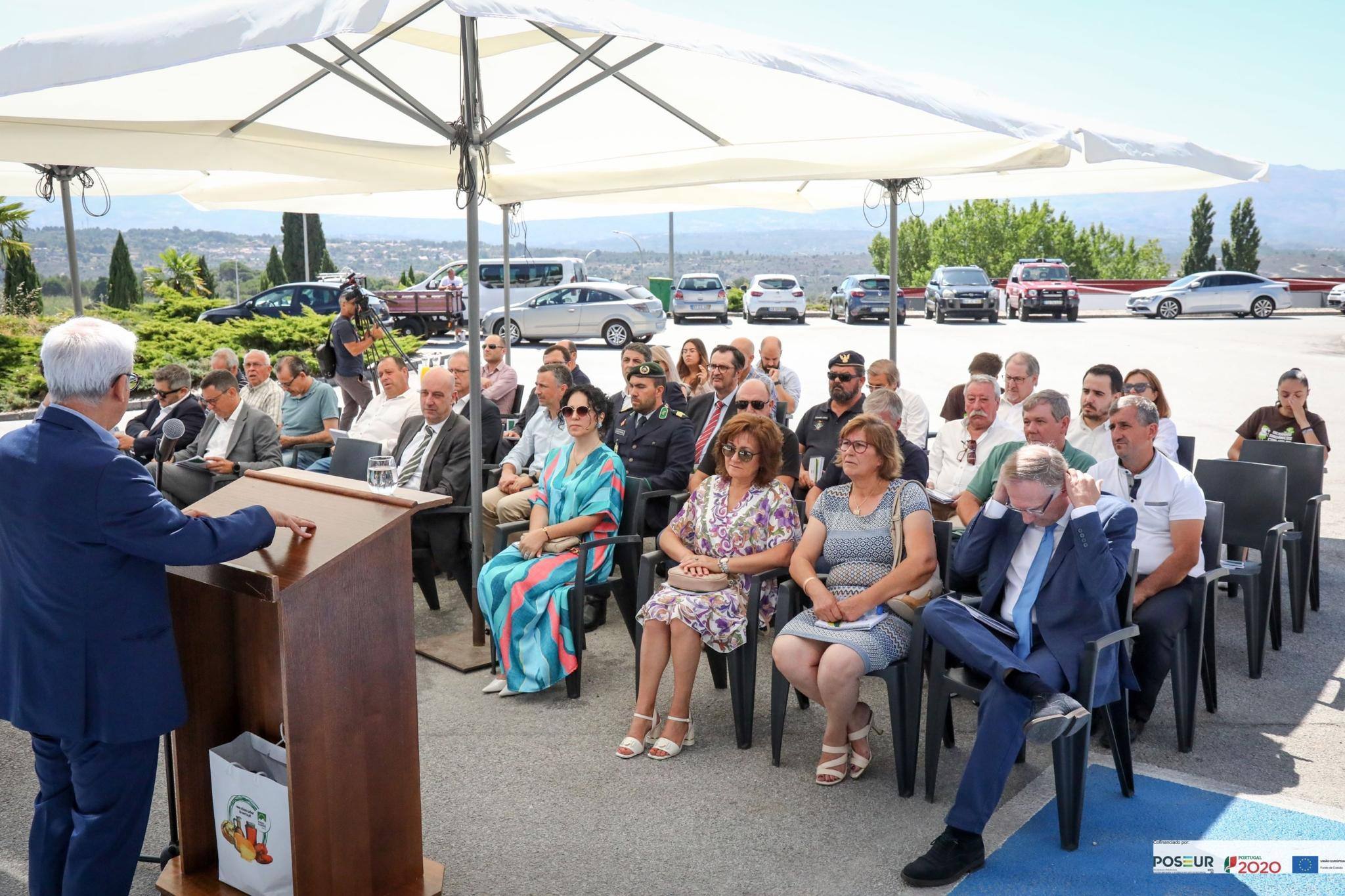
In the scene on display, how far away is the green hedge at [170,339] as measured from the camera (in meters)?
14.7

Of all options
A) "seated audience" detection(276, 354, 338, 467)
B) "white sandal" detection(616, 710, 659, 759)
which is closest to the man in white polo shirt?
"white sandal" detection(616, 710, 659, 759)

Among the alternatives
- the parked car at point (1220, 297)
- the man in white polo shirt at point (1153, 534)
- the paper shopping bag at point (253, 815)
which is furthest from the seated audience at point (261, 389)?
the parked car at point (1220, 297)

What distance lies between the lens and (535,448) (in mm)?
6711

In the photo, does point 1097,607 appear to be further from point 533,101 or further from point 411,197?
point 411,197

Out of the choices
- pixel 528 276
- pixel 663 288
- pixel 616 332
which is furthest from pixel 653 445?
pixel 663 288

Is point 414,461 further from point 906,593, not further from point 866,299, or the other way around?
point 866,299

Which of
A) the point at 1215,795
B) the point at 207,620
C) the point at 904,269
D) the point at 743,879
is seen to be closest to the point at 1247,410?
the point at 1215,795

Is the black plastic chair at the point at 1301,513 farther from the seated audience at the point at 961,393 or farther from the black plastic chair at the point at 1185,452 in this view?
the seated audience at the point at 961,393

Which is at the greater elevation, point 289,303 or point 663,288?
Result: point 663,288

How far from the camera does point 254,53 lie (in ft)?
16.6

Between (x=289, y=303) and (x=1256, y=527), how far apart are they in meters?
20.1

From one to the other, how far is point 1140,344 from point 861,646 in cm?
2142

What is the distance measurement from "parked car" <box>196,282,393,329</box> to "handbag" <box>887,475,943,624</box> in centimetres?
1846

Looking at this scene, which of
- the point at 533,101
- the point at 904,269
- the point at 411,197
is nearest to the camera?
the point at 533,101
